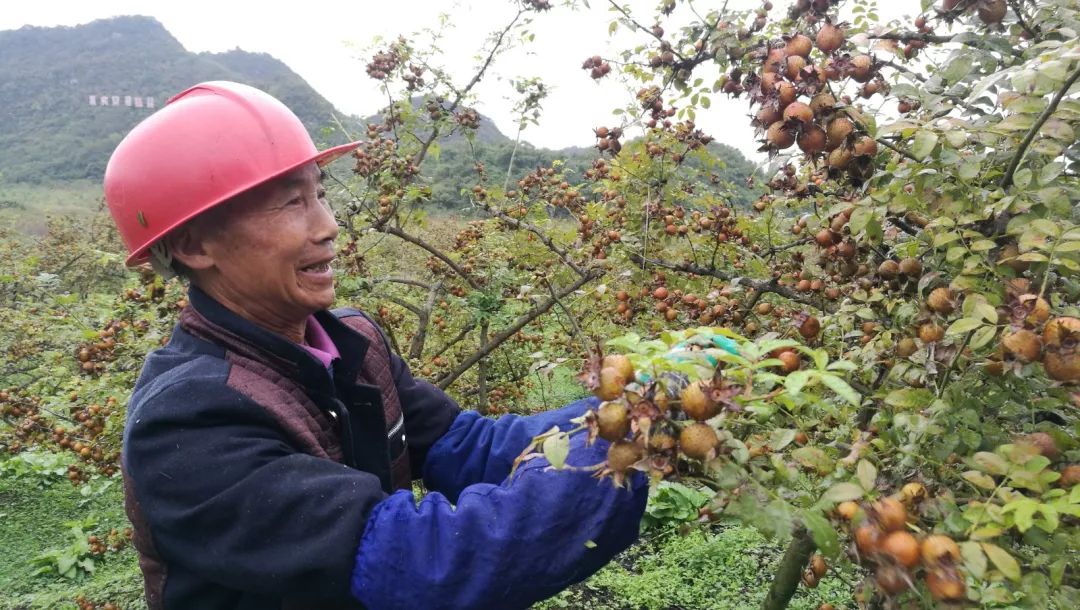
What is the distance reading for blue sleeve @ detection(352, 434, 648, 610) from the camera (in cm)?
125

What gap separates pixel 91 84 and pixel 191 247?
49.2 metres

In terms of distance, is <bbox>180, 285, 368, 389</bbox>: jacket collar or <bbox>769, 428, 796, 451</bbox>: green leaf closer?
<bbox>769, 428, 796, 451</bbox>: green leaf

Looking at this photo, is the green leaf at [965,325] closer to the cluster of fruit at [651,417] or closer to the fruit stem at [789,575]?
the cluster of fruit at [651,417]

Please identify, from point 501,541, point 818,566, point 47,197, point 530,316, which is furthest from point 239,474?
point 47,197

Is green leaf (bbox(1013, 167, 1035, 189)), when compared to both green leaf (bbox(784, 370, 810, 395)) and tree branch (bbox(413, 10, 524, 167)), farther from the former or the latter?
tree branch (bbox(413, 10, 524, 167))

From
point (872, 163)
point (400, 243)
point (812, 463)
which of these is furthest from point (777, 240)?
point (400, 243)

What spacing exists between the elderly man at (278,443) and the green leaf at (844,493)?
0.39 m

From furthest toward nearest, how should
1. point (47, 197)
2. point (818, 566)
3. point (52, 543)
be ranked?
point (47, 197) < point (52, 543) < point (818, 566)

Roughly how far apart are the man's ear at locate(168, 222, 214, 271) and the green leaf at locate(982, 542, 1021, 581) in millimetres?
1628

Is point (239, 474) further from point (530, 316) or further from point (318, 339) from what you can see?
point (530, 316)

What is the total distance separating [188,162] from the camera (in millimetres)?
1571

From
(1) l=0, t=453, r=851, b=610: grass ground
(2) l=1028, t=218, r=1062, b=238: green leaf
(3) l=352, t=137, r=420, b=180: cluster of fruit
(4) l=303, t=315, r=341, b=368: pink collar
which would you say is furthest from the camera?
(3) l=352, t=137, r=420, b=180: cluster of fruit

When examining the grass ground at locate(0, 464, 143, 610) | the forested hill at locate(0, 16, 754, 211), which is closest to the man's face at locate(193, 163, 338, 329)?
the grass ground at locate(0, 464, 143, 610)

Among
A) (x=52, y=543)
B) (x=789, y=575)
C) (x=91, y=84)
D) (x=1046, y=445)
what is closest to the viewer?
(x=1046, y=445)
